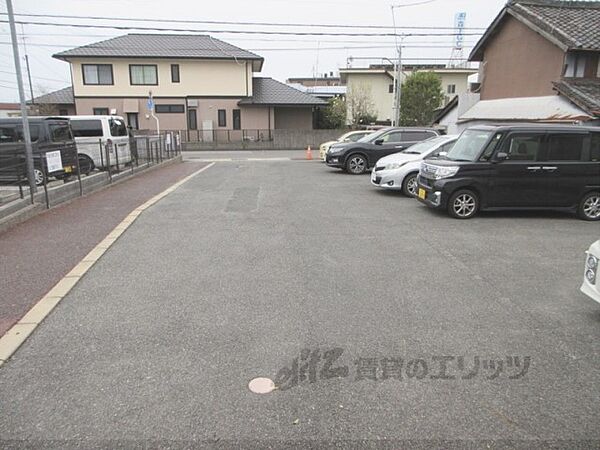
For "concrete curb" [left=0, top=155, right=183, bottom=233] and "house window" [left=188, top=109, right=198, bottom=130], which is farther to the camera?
"house window" [left=188, top=109, right=198, bottom=130]

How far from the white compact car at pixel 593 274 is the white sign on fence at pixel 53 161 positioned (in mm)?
9825

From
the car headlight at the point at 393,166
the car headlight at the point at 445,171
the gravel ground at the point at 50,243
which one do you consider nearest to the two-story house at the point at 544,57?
the car headlight at the point at 393,166

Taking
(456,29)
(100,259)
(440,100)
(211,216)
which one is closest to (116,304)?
(100,259)

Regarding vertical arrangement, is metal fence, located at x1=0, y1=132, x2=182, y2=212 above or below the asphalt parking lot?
above

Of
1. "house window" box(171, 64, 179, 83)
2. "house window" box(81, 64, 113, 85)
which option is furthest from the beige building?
"house window" box(81, 64, 113, 85)

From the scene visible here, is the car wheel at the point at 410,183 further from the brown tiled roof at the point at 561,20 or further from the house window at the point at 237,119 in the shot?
the house window at the point at 237,119

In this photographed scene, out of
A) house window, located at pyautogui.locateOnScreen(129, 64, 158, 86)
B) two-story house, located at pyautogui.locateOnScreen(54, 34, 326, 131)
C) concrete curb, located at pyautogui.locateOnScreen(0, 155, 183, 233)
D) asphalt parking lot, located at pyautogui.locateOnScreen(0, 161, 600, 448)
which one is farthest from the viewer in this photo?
house window, located at pyautogui.locateOnScreen(129, 64, 158, 86)

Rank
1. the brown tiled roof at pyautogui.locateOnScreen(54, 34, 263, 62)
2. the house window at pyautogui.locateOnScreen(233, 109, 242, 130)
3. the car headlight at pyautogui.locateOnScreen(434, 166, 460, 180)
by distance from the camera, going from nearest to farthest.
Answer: the car headlight at pyautogui.locateOnScreen(434, 166, 460, 180) → the brown tiled roof at pyautogui.locateOnScreen(54, 34, 263, 62) → the house window at pyautogui.locateOnScreen(233, 109, 242, 130)

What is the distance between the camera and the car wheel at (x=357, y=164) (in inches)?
632

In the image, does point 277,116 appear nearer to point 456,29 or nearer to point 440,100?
point 440,100

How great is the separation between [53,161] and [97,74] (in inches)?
1156

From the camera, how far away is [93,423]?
2746mm

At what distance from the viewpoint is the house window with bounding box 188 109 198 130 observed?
121ft

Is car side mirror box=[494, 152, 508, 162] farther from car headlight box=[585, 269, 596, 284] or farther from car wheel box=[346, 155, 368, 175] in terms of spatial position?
car wheel box=[346, 155, 368, 175]
